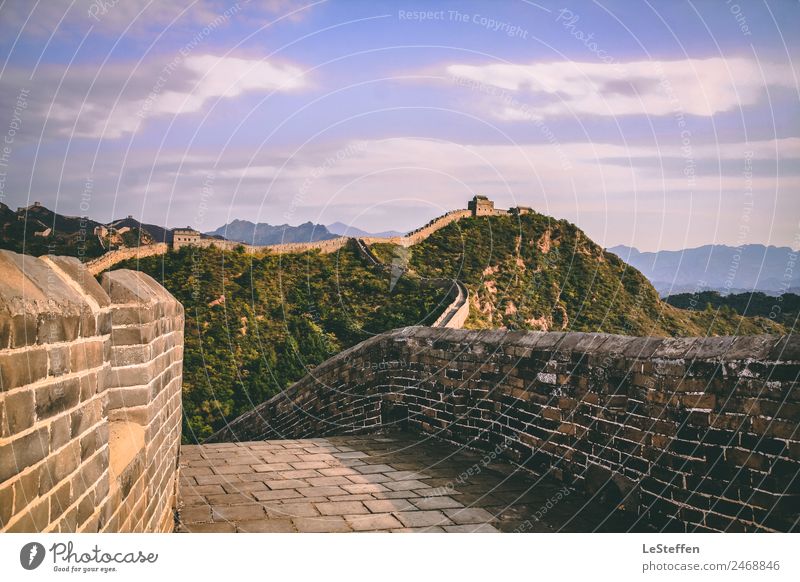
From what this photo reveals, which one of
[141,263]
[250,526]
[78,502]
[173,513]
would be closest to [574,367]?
[250,526]

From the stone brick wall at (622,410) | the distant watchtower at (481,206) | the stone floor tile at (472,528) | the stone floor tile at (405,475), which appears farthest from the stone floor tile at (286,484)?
the distant watchtower at (481,206)

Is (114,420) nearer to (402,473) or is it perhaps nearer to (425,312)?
(402,473)

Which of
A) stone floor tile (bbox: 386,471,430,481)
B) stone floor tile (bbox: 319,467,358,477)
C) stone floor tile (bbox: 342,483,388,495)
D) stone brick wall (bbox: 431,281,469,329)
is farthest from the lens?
stone brick wall (bbox: 431,281,469,329)

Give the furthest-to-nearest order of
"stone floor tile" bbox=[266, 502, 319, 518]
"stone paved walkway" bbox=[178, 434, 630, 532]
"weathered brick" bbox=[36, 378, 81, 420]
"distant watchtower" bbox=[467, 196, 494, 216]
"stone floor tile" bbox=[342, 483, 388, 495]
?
"distant watchtower" bbox=[467, 196, 494, 216]
"stone floor tile" bbox=[342, 483, 388, 495]
"stone floor tile" bbox=[266, 502, 319, 518]
"stone paved walkway" bbox=[178, 434, 630, 532]
"weathered brick" bbox=[36, 378, 81, 420]

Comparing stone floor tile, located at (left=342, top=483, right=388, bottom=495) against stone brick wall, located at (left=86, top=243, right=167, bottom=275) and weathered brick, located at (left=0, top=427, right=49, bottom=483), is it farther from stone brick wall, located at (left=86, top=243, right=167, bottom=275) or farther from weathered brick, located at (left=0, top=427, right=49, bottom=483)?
stone brick wall, located at (left=86, top=243, right=167, bottom=275)

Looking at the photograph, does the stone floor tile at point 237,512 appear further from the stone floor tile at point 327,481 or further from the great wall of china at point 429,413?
the stone floor tile at point 327,481

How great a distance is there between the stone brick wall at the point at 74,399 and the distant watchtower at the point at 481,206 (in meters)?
62.9

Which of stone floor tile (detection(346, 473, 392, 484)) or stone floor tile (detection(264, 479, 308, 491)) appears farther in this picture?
stone floor tile (detection(346, 473, 392, 484))

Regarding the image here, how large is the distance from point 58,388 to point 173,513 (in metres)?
2.91

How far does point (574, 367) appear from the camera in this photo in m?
5.13

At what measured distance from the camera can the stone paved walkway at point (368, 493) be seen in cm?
438

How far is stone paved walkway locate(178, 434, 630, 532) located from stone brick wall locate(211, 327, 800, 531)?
0.31 m

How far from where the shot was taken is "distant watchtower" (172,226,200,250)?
46.6 m

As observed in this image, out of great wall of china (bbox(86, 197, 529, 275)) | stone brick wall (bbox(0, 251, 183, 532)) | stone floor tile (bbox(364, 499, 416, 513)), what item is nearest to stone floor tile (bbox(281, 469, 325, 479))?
stone floor tile (bbox(364, 499, 416, 513))
